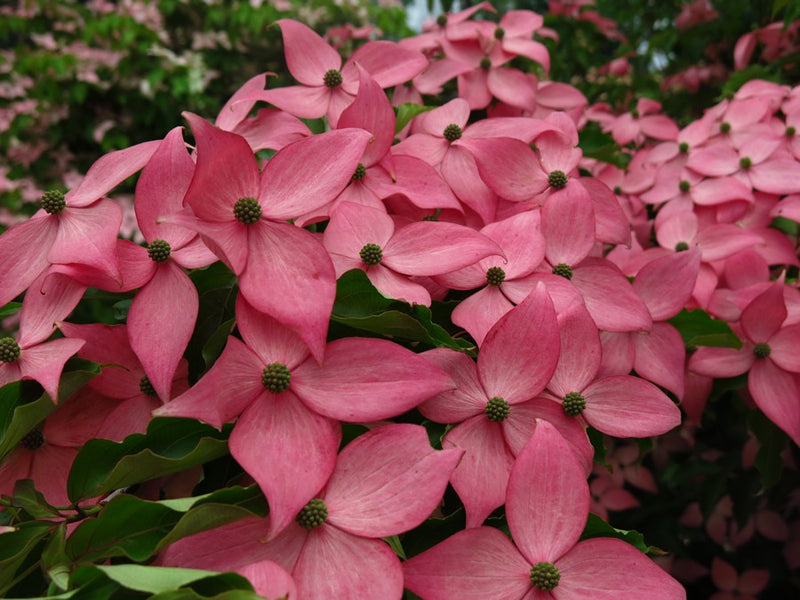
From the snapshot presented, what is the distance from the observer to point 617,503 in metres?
1.19

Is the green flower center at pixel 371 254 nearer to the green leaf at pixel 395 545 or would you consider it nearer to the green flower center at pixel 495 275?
the green flower center at pixel 495 275

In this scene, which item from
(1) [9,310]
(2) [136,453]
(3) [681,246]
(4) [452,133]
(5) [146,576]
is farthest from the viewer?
(3) [681,246]

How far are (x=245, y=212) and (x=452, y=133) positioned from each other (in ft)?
0.93

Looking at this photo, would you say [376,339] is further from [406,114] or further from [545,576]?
[406,114]

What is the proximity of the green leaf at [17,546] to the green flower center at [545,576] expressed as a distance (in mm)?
281

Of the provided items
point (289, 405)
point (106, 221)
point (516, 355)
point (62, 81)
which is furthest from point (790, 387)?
point (62, 81)

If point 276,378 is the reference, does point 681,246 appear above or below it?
below

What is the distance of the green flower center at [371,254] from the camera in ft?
1.71

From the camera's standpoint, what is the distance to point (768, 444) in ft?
2.46

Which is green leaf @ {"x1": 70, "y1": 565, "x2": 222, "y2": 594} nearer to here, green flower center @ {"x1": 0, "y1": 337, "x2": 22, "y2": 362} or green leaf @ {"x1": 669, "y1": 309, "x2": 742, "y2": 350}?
green flower center @ {"x1": 0, "y1": 337, "x2": 22, "y2": 362}

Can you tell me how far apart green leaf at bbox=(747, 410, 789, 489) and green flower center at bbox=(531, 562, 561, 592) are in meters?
0.43

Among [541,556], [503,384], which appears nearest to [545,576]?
[541,556]

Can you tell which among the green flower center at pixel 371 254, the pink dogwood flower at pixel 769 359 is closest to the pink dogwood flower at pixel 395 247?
the green flower center at pixel 371 254

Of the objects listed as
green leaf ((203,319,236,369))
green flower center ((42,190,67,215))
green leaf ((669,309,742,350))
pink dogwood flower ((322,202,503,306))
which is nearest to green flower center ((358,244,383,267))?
pink dogwood flower ((322,202,503,306))
